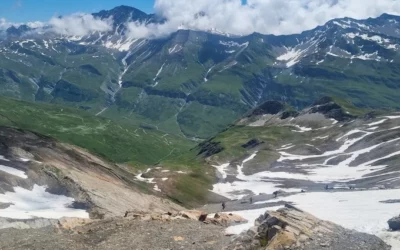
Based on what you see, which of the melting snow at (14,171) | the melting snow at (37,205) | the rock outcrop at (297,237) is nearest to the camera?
the rock outcrop at (297,237)

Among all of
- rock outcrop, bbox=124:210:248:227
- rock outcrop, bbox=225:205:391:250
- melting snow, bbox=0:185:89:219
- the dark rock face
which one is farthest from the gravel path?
melting snow, bbox=0:185:89:219

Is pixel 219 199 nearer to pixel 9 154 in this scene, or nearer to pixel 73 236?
pixel 9 154

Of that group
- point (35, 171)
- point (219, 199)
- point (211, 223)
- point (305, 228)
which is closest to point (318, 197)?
point (219, 199)

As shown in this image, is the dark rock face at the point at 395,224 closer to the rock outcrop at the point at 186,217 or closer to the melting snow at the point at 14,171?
the rock outcrop at the point at 186,217

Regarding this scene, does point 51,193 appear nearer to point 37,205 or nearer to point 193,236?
point 37,205

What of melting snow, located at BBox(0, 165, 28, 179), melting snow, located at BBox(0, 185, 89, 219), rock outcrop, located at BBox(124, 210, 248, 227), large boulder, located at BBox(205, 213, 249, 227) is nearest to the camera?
rock outcrop, located at BBox(124, 210, 248, 227)

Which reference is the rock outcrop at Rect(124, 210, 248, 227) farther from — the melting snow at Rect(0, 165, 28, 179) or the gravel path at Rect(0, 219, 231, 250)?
the melting snow at Rect(0, 165, 28, 179)

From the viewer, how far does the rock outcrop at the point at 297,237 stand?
115ft

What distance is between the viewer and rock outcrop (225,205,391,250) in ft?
115

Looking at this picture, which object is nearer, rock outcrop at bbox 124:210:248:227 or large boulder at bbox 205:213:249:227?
rock outcrop at bbox 124:210:248:227

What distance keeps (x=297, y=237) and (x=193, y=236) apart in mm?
9121

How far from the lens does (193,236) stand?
41156 mm

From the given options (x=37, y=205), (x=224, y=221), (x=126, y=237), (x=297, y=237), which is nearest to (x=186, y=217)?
(x=224, y=221)

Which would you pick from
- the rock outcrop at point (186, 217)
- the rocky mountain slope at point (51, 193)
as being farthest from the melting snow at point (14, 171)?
the rock outcrop at point (186, 217)
